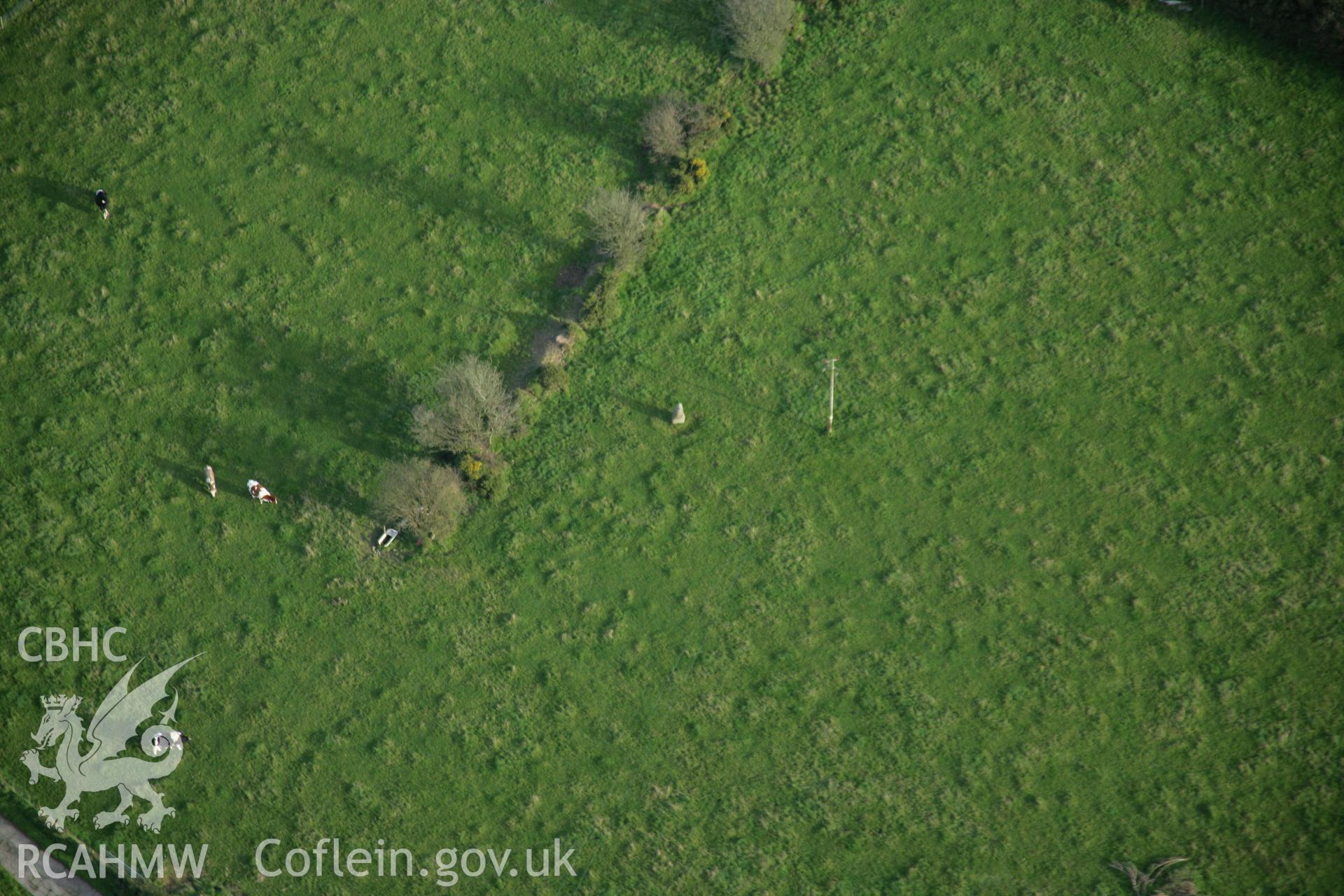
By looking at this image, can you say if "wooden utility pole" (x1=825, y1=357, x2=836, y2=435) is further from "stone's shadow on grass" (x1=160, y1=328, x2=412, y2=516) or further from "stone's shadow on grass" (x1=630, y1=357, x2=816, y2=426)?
"stone's shadow on grass" (x1=160, y1=328, x2=412, y2=516)

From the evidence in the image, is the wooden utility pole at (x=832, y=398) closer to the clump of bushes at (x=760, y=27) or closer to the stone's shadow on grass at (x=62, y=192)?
the clump of bushes at (x=760, y=27)

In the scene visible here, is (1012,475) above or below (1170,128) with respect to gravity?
below

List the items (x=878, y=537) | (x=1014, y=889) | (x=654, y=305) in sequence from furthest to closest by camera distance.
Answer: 1. (x=654, y=305)
2. (x=878, y=537)
3. (x=1014, y=889)

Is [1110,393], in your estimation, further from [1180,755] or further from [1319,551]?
[1180,755]

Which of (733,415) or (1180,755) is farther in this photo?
(733,415)

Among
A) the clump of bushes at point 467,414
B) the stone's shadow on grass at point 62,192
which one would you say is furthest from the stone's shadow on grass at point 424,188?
the stone's shadow on grass at point 62,192

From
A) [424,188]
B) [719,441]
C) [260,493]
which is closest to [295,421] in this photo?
[260,493]

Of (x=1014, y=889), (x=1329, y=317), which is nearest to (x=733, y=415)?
(x=1014, y=889)

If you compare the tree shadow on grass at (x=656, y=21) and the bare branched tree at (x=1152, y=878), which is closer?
the bare branched tree at (x=1152, y=878)
